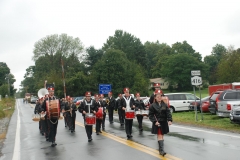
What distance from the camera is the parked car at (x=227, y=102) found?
646 inches

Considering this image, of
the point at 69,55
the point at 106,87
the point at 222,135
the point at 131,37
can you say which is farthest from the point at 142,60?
the point at 222,135

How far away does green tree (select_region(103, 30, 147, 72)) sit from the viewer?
9181 cm

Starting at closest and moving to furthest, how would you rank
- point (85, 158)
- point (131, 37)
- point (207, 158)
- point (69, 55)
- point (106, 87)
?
point (207, 158) < point (85, 158) < point (106, 87) < point (69, 55) < point (131, 37)

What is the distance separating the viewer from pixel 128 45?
92688mm

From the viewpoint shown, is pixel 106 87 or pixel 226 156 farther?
pixel 106 87

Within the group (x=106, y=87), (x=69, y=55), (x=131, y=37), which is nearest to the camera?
(x=106, y=87)

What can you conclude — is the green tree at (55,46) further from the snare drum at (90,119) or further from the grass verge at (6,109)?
the snare drum at (90,119)

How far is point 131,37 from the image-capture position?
3711 inches

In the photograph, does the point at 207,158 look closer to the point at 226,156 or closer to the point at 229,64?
the point at 226,156

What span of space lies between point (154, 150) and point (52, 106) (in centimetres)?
419

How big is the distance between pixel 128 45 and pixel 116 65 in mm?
27488

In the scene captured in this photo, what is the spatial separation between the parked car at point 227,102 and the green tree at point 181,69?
66.9 meters

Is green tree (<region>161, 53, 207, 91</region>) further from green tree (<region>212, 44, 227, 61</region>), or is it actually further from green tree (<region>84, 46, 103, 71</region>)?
green tree (<region>212, 44, 227, 61</region>)

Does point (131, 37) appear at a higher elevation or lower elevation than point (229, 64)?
higher
